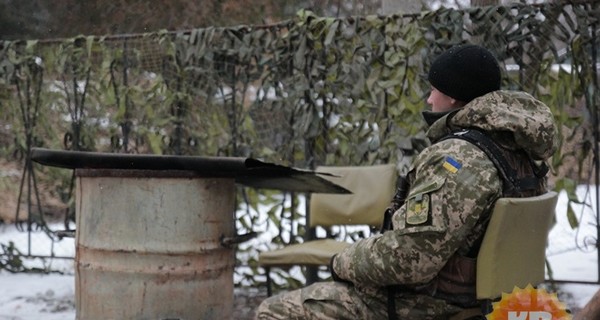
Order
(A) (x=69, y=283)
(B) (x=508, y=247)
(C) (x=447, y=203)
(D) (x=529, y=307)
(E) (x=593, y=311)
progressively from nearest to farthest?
(E) (x=593, y=311)
(D) (x=529, y=307)
(C) (x=447, y=203)
(B) (x=508, y=247)
(A) (x=69, y=283)

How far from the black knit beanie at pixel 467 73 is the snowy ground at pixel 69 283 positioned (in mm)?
2764

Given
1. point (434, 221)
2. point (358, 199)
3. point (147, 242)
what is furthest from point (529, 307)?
point (358, 199)

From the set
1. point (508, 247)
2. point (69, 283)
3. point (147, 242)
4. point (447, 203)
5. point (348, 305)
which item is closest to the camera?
point (447, 203)

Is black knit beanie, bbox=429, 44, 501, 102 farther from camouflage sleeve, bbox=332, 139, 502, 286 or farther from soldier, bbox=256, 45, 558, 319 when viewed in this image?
camouflage sleeve, bbox=332, 139, 502, 286

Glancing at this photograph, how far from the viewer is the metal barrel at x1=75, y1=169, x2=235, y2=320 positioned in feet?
10.1

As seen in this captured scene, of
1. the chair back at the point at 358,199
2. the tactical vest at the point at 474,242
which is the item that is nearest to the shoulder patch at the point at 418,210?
the tactical vest at the point at 474,242

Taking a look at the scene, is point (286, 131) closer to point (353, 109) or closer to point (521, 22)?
point (353, 109)

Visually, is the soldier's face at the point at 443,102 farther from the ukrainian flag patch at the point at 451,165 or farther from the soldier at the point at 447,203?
the ukrainian flag patch at the point at 451,165

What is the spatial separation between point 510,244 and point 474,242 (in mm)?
98

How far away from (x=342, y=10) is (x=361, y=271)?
985cm

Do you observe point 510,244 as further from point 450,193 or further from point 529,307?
point 529,307

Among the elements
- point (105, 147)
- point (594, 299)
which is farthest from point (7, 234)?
point (594, 299)

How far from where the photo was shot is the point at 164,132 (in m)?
5.97

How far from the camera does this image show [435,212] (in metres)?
2.36
